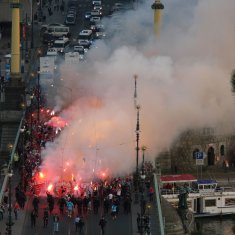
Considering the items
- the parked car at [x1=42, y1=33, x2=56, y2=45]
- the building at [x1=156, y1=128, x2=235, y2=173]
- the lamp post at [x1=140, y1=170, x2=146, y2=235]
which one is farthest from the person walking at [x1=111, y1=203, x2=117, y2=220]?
the parked car at [x1=42, y1=33, x2=56, y2=45]

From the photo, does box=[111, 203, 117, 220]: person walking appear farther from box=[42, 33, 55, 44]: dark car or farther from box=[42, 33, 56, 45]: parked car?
box=[42, 33, 55, 44]: dark car

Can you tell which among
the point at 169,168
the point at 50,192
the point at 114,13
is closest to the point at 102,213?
the point at 50,192

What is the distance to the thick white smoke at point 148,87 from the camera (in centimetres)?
6256

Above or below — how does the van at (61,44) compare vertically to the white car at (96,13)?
below

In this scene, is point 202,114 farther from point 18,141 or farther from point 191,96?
point 18,141

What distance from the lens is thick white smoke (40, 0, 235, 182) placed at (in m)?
62.6

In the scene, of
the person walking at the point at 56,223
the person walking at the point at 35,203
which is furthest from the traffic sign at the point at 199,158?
the person walking at the point at 56,223

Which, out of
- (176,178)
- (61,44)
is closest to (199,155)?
(176,178)

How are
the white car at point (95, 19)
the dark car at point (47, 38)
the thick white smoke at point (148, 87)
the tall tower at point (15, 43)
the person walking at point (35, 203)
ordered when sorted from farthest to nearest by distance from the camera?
the white car at point (95, 19) < the dark car at point (47, 38) < the tall tower at point (15, 43) < the thick white smoke at point (148, 87) < the person walking at point (35, 203)

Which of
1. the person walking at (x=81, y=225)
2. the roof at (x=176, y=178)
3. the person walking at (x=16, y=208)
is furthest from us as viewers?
the roof at (x=176, y=178)

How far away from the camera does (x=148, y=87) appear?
68250 mm

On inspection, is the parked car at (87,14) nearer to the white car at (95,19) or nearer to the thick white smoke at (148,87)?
the white car at (95,19)

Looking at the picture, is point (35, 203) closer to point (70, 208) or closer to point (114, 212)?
point (70, 208)

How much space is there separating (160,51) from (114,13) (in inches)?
617
